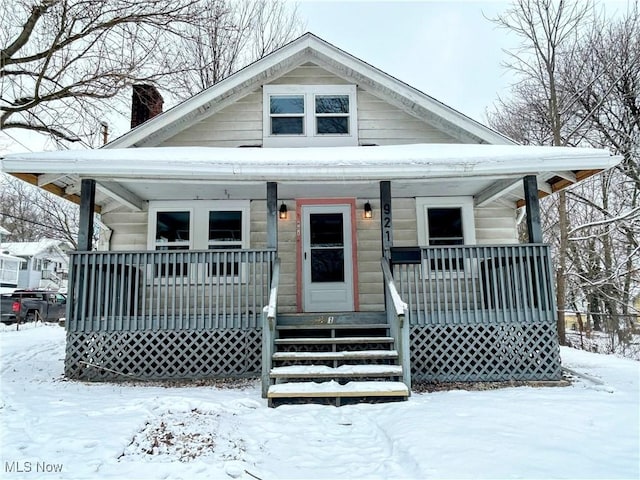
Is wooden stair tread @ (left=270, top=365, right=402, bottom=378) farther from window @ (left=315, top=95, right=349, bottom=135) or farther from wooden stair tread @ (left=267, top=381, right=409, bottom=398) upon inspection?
window @ (left=315, top=95, right=349, bottom=135)

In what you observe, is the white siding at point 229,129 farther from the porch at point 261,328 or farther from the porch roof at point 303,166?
the porch at point 261,328

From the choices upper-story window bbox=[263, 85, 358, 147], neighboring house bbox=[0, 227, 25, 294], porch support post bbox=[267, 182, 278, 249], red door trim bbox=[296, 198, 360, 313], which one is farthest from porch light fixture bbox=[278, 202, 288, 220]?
neighboring house bbox=[0, 227, 25, 294]

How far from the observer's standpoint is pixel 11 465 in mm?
3080

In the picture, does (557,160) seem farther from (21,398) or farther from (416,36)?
(416,36)

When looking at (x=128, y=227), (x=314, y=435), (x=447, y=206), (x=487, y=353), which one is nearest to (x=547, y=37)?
(x=447, y=206)

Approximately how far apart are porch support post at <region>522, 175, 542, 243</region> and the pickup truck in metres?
17.9

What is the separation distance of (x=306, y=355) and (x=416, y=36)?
2225cm

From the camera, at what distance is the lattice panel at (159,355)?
242 inches

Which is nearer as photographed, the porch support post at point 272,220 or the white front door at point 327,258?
the porch support post at point 272,220

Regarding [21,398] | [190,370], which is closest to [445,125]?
[190,370]

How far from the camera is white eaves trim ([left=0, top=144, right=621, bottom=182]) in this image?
5.92 m

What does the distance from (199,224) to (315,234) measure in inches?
88.0

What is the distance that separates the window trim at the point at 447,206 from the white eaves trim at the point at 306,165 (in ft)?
6.13

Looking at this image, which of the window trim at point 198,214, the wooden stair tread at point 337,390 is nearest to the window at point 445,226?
the window trim at point 198,214
